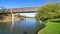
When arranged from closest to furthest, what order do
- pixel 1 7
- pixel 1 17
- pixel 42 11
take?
pixel 42 11
pixel 1 17
pixel 1 7

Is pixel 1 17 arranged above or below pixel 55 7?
below

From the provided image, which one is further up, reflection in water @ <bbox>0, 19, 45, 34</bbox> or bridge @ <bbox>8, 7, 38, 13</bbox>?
bridge @ <bbox>8, 7, 38, 13</bbox>

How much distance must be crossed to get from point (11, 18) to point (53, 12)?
3457 cm

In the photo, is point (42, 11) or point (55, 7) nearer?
point (55, 7)

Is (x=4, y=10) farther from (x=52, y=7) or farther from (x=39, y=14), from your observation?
(x=52, y=7)

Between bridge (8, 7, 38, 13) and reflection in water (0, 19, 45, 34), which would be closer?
reflection in water (0, 19, 45, 34)

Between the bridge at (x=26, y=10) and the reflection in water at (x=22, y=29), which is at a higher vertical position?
the bridge at (x=26, y=10)

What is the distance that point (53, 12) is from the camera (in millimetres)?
56500

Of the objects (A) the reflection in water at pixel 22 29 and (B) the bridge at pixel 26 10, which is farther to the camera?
(B) the bridge at pixel 26 10

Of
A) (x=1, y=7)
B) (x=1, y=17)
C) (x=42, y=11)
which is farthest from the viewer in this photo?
(x=1, y=7)

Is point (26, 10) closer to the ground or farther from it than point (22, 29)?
farther from it

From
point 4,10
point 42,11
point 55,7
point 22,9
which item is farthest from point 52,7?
point 4,10

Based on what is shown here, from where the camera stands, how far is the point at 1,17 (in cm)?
8475

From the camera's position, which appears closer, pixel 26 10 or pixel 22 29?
pixel 22 29
